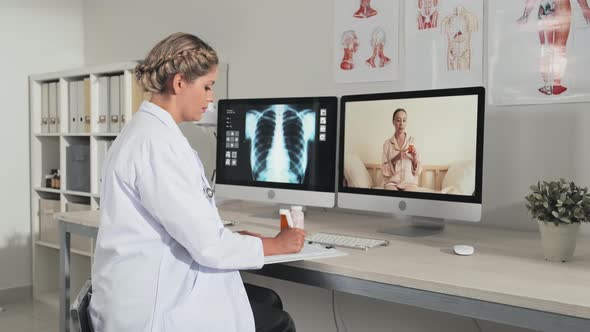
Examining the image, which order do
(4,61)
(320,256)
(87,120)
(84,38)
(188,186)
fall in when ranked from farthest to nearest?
(84,38) < (4,61) < (87,120) < (320,256) < (188,186)

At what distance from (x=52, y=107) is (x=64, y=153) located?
329 millimetres

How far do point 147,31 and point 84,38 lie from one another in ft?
2.47

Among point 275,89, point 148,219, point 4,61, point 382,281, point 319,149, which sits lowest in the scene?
point 382,281

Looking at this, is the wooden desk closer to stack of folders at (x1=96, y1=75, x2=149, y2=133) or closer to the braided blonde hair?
the braided blonde hair

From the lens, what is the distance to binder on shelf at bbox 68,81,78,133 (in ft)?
11.1

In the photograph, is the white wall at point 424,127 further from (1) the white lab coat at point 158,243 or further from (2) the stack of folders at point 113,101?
(2) the stack of folders at point 113,101

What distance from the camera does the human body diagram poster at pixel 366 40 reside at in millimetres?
2393

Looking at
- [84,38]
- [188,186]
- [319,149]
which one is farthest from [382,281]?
[84,38]

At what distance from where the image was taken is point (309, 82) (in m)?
2.66

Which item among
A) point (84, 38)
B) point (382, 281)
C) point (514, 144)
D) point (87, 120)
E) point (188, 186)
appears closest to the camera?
point (188, 186)

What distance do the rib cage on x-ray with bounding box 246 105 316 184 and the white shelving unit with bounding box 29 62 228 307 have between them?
0.66 metres

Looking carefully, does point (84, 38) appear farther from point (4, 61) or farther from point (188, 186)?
point (188, 186)

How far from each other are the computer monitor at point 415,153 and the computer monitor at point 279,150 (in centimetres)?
7

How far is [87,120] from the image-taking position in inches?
129
